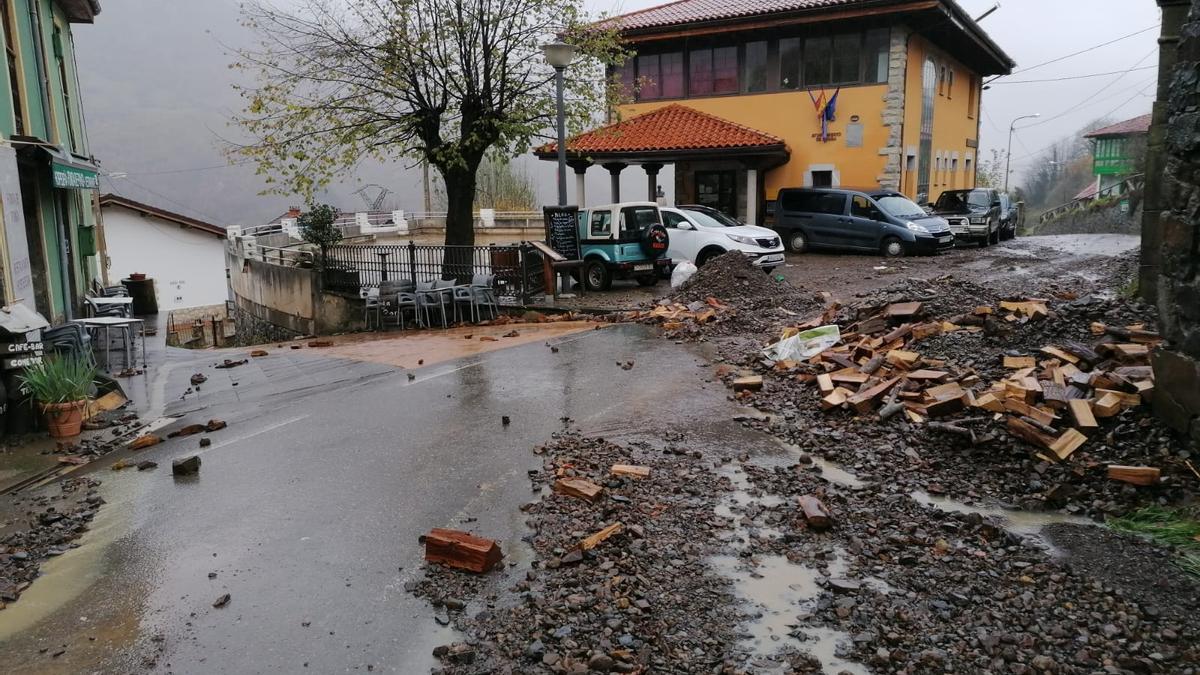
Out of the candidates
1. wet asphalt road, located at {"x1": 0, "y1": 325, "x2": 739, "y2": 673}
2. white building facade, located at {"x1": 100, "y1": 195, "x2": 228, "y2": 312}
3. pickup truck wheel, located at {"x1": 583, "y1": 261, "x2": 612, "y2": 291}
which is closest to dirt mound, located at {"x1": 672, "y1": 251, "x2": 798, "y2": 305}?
pickup truck wheel, located at {"x1": 583, "y1": 261, "x2": 612, "y2": 291}

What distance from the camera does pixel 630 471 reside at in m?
5.89

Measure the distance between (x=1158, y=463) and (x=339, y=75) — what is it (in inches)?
652

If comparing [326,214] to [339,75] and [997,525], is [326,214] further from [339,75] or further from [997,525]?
[997,525]

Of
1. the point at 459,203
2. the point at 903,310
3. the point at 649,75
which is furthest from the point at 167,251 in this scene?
the point at 903,310

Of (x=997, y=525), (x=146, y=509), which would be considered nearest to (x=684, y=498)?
(x=997, y=525)

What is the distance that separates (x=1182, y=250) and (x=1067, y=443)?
1472mm

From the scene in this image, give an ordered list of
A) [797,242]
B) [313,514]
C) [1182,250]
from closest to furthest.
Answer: [1182,250] < [313,514] < [797,242]

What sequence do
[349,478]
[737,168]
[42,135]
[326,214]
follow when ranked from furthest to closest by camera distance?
[737,168] → [326,214] → [42,135] → [349,478]

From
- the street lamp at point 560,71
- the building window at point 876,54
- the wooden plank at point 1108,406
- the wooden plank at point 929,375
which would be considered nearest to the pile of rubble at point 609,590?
the wooden plank at point 929,375

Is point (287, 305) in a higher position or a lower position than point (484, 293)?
lower

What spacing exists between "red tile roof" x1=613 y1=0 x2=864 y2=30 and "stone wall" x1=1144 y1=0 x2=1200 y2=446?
1951cm

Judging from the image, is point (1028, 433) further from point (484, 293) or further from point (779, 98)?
point (779, 98)

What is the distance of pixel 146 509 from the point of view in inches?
226

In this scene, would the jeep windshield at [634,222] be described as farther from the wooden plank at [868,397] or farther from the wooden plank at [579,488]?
the wooden plank at [579,488]
